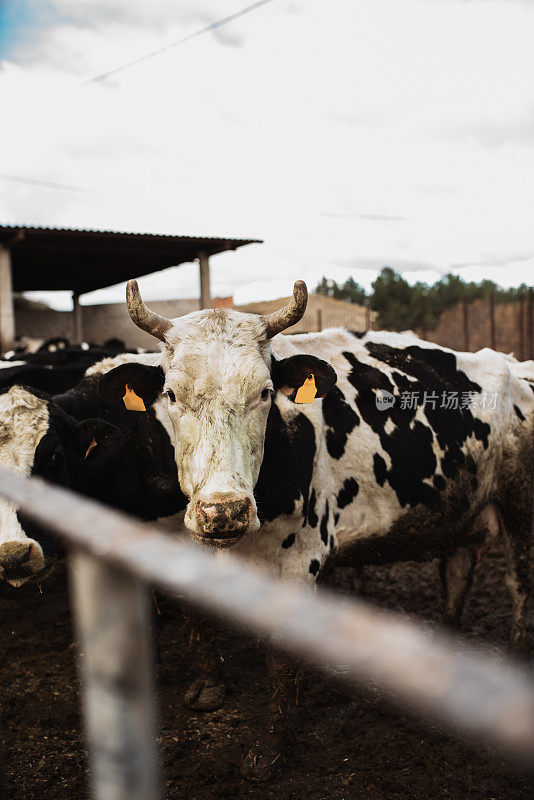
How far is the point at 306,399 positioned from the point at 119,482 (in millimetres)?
1222

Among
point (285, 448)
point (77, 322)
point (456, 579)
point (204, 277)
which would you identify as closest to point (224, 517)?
point (285, 448)

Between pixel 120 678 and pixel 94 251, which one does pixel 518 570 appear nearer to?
pixel 120 678

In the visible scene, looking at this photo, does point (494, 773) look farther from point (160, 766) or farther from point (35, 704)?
point (35, 704)

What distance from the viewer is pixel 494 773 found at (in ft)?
9.01

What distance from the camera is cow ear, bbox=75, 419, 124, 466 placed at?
3.18m

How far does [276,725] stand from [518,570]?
7.17 ft

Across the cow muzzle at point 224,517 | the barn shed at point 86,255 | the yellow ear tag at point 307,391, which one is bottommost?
the cow muzzle at point 224,517

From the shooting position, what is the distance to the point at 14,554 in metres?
2.52

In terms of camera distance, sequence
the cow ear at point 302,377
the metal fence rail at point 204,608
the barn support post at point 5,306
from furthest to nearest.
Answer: the barn support post at point 5,306, the cow ear at point 302,377, the metal fence rail at point 204,608

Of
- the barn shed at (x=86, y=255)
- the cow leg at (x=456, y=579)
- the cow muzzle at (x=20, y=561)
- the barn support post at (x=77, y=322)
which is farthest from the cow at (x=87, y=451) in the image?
the barn support post at (x=77, y=322)

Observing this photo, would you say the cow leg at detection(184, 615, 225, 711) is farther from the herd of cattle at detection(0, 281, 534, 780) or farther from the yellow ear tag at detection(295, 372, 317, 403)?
the yellow ear tag at detection(295, 372, 317, 403)

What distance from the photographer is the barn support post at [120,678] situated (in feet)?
2.23

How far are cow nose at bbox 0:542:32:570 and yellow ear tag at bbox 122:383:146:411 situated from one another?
2.68 ft

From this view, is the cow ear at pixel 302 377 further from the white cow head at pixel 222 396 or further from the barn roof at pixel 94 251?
the barn roof at pixel 94 251
